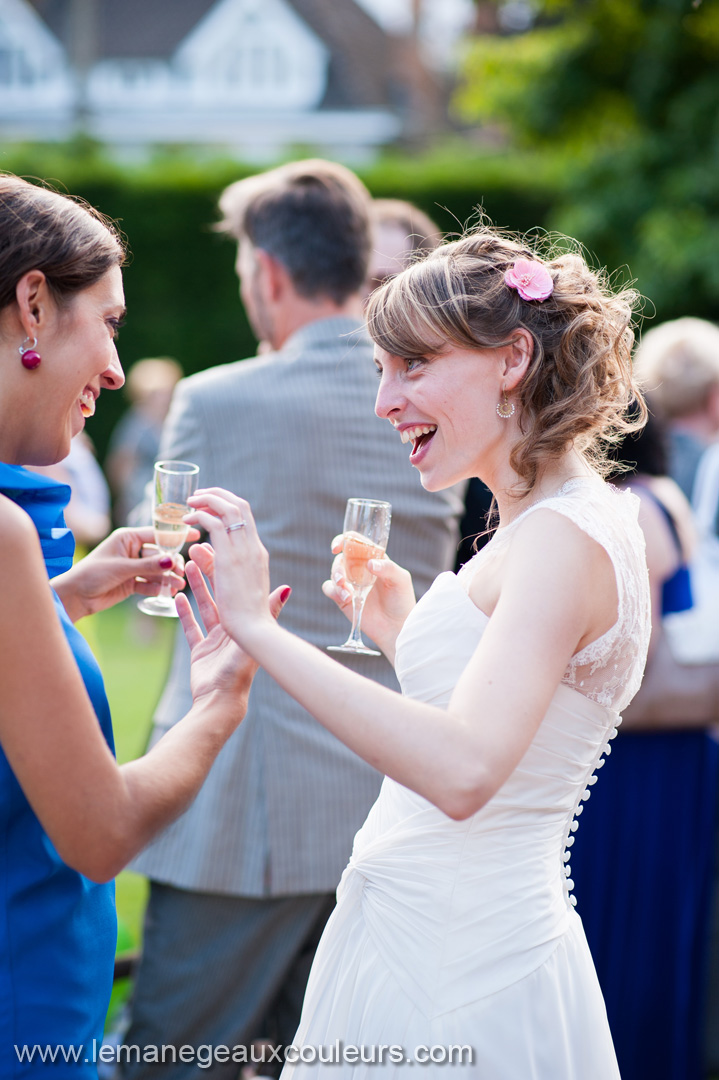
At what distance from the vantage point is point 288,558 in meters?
2.82

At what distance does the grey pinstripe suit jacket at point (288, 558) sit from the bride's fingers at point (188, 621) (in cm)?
72

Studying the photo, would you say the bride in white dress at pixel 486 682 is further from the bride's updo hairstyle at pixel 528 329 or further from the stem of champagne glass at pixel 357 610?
Answer: the stem of champagne glass at pixel 357 610

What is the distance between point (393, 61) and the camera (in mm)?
36438

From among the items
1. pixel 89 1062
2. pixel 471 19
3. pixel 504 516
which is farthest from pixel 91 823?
pixel 471 19

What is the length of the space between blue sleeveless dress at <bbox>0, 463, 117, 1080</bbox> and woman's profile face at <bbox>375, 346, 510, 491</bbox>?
25.0 inches

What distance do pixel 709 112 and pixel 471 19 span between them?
14.3 m

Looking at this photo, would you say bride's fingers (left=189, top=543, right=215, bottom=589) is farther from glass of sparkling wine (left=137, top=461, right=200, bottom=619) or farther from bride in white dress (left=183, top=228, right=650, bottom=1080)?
glass of sparkling wine (left=137, top=461, right=200, bottom=619)

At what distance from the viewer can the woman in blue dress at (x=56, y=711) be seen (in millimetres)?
1496

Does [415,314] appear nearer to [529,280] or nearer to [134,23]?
[529,280]

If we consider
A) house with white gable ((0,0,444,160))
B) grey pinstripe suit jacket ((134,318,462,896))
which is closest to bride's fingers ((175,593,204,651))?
grey pinstripe suit jacket ((134,318,462,896))

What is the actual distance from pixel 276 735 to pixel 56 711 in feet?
4.31

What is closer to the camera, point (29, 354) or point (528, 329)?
point (29, 354)

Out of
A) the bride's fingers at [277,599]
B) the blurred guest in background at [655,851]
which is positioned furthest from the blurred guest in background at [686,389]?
the bride's fingers at [277,599]

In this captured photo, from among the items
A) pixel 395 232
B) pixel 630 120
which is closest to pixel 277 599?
pixel 395 232
